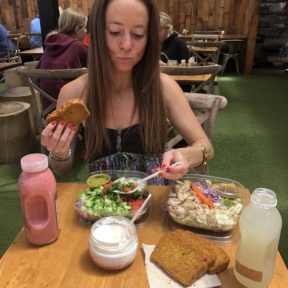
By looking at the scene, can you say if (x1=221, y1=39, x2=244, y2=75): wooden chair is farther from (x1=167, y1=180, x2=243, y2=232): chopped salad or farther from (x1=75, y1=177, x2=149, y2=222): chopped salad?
(x1=75, y1=177, x2=149, y2=222): chopped salad

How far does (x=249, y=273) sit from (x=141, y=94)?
3.15 ft

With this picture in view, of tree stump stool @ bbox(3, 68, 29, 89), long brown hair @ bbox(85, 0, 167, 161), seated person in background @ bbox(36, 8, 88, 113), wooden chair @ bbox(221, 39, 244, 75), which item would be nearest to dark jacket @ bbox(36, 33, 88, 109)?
seated person in background @ bbox(36, 8, 88, 113)

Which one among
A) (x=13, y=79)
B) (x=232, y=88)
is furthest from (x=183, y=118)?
(x=232, y=88)

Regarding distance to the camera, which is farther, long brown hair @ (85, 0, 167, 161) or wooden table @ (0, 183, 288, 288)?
long brown hair @ (85, 0, 167, 161)

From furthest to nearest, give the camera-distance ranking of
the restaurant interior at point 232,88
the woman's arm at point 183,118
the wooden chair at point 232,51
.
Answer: the wooden chair at point 232,51
the restaurant interior at point 232,88
the woman's arm at point 183,118

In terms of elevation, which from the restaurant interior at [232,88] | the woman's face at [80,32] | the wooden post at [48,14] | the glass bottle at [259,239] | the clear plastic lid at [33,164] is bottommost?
the restaurant interior at [232,88]

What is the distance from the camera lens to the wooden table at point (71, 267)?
0.76 meters

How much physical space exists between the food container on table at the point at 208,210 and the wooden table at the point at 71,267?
1.8 inches

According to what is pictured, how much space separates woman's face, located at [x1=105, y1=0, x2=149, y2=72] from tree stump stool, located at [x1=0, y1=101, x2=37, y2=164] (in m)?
2.25

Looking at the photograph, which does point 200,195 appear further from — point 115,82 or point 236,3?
point 236,3

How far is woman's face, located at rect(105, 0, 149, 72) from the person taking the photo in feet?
3.89

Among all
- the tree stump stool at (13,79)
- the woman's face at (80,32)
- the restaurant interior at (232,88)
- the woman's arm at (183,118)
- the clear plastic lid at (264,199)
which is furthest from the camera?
the tree stump stool at (13,79)

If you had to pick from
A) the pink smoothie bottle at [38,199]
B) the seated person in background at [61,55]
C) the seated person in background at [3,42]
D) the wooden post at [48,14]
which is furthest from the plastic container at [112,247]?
the seated person in background at [3,42]

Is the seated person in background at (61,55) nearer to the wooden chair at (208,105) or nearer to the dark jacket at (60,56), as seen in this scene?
the dark jacket at (60,56)
